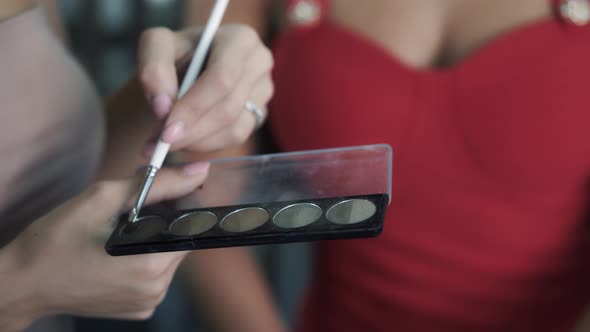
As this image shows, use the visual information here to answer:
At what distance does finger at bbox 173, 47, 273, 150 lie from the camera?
0.37m

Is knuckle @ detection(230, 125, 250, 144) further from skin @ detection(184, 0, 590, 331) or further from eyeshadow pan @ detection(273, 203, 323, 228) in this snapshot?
skin @ detection(184, 0, 590, 331)

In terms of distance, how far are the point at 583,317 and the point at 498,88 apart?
22cm

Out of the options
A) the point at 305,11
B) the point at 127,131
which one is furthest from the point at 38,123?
the point at 305,11

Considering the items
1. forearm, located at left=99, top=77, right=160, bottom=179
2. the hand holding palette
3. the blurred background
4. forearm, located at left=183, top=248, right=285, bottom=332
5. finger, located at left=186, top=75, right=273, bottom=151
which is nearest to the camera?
the hand holding palette

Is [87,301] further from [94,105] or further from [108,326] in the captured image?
[108,326]

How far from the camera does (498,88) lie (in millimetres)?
573

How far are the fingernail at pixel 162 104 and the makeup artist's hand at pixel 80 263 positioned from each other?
0.13 feet

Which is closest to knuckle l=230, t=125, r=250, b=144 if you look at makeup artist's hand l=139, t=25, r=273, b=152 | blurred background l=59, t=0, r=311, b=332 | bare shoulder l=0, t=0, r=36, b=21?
makeup artist's hand l=139, t=25, r=273, b=152

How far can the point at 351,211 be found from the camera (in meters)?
0.30

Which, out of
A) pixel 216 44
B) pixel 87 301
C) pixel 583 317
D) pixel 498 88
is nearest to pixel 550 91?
pixel 498 88

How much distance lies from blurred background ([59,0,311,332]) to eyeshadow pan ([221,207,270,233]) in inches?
36.2

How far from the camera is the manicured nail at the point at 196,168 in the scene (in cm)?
37

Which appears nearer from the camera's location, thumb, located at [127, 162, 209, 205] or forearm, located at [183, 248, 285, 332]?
thumb, located at [127, 162, 209, 205]

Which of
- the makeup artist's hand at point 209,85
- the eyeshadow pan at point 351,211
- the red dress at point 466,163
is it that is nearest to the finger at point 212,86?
the makeup artist's hand at point 209,85
